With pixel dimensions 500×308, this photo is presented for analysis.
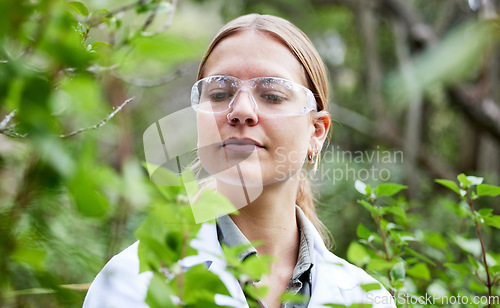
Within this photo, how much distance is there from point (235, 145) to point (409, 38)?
12.4ft

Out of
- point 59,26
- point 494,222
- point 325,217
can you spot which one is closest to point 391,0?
point 325,217

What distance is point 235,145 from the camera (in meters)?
0.94

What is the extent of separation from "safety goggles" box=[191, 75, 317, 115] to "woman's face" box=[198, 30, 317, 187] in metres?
0.01

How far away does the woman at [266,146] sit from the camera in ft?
3.11

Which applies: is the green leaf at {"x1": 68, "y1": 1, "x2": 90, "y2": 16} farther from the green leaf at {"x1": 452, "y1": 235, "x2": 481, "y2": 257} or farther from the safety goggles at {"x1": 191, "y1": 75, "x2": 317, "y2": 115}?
the green leaf at {"x1": 452, "y1": 235, "x2": 481, "y2": 257}

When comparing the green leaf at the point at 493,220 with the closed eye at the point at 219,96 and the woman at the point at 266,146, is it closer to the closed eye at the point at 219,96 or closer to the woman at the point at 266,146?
the woman at the point at 266,146

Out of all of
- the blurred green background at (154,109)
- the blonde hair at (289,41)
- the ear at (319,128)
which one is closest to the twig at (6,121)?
the blurred green background at (154,109)

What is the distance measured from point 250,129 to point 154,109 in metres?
6.22

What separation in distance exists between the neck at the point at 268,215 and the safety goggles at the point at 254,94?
0.56ft

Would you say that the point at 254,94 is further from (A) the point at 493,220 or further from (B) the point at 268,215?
(A) the point at 493,220

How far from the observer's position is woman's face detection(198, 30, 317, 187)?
942 millimetres

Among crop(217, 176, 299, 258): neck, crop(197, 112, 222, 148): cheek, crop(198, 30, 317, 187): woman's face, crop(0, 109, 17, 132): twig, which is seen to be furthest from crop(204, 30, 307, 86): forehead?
crop(0, 109, 17, 132): twig

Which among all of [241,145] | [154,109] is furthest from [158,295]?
[154,109]

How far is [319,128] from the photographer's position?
Answer: 1.20 metres
